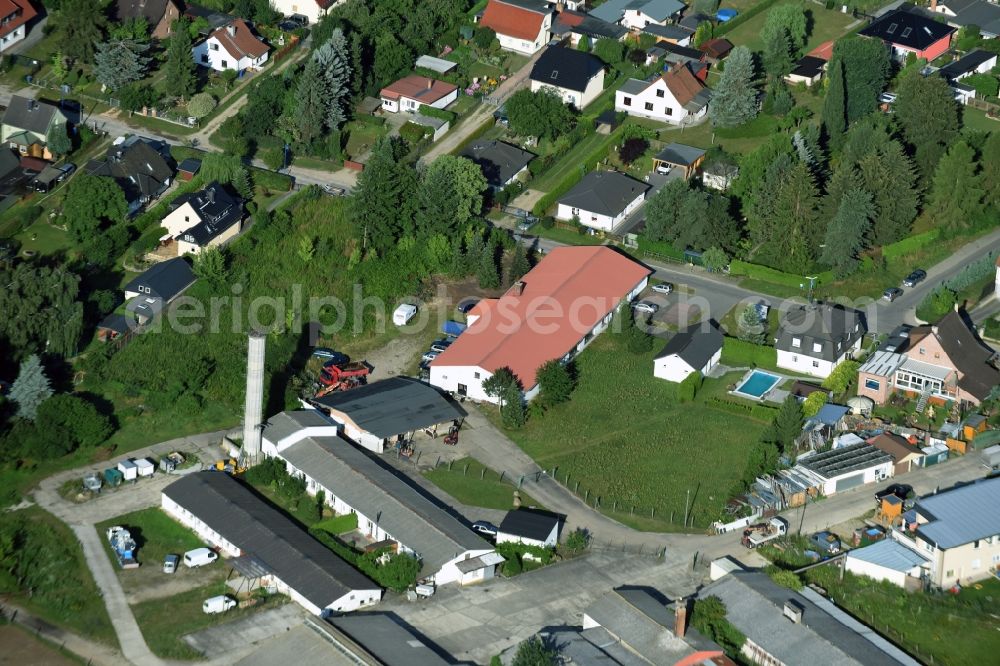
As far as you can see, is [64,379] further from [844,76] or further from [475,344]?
[844,76]

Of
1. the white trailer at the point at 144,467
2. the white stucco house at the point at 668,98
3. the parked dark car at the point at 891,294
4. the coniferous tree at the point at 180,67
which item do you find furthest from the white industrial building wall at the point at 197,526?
the white stucco house at the point at 668,98

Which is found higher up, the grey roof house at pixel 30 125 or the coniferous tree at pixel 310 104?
the coniferous tree at pixel 310 104

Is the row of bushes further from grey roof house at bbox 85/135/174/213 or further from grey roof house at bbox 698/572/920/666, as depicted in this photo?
grey roof house at bbox 85/135/174/213

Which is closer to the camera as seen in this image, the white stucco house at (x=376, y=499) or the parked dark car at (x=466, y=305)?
the white stucco house at (x=376, y=499)

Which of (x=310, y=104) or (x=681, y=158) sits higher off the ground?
(x=310, y=104)

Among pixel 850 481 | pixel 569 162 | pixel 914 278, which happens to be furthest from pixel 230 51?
pixel 850 481

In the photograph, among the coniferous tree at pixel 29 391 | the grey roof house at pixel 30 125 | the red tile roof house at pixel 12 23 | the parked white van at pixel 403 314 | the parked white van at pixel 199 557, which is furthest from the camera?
the red tile roof house at pixel 12 23

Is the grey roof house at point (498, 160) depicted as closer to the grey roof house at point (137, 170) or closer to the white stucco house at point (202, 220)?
the white stucco house at point (202, 220)

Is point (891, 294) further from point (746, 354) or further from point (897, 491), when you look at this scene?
point (897, 491)
